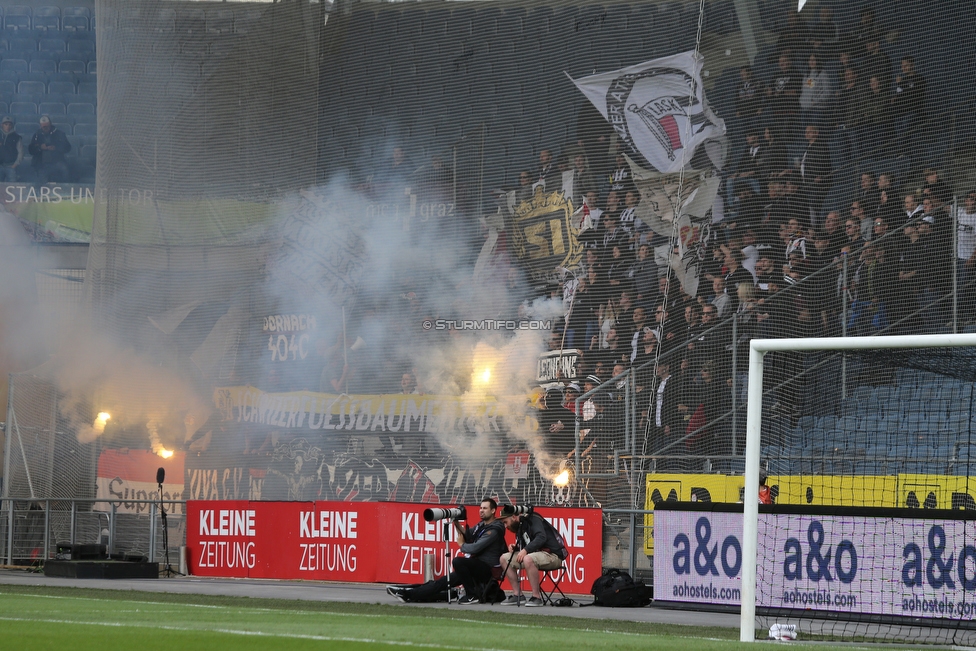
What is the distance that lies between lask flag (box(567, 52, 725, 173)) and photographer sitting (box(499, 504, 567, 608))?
6.02 m

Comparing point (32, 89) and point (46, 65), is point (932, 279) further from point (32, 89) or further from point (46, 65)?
point (32, 89)

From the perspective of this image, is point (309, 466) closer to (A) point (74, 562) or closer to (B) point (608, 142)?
(A) point (74, 562)

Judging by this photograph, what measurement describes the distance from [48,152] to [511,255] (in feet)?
35.8

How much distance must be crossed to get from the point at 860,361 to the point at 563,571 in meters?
3.59

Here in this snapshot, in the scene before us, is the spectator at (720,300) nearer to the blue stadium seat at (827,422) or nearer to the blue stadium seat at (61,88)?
the blue stadium seat at (827,422)

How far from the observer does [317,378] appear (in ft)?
→ 58.7

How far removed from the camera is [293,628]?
7.73 m

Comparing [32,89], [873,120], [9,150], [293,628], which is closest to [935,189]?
[873,120]

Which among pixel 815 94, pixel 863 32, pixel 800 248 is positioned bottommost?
pixel 800 248

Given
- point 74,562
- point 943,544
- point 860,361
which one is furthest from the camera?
point 74,562

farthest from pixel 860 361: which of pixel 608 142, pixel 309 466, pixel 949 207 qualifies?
pixel 309 466

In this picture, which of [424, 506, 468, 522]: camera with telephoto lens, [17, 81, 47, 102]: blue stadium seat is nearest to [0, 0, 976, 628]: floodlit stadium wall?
[17, 81, 47, 102]: blue stadium seat

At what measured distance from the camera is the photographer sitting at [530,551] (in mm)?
11680

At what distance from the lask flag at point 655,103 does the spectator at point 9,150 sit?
37.8 ft
